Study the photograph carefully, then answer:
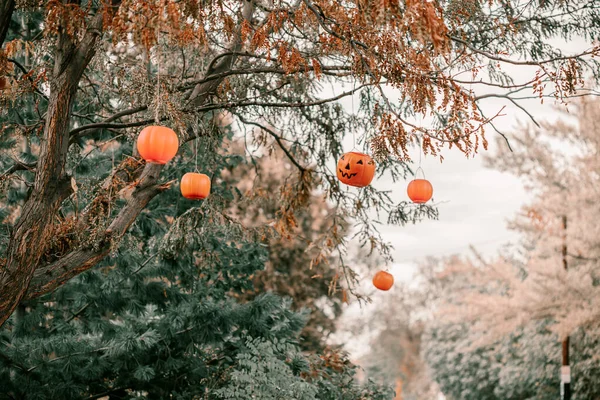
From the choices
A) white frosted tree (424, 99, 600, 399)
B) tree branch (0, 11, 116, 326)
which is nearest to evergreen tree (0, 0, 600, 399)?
tree branch (0, 11, 116, 326)

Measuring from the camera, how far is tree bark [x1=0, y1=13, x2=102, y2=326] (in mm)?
4039

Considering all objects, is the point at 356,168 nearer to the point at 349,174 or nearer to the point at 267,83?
the point at 349,174

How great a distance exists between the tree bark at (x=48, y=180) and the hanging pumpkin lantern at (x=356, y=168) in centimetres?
198

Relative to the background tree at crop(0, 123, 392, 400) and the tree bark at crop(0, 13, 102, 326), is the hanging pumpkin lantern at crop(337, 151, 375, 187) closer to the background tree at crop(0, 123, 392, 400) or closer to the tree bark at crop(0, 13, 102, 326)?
the background tree at crop(0, 123, 392, 400)

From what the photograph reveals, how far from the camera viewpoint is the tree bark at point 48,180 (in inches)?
159

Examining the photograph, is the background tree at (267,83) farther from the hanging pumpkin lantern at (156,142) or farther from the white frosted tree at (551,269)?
the white frosted tree at (551,269)

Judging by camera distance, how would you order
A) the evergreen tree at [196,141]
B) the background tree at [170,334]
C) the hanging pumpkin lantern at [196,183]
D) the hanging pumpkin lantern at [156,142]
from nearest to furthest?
the hanging pumpkin lantern at [156,142] < the evergreen tree at [196,141] < the hanging pumpkin lantern at [196,183] < the background tree at [170,334]

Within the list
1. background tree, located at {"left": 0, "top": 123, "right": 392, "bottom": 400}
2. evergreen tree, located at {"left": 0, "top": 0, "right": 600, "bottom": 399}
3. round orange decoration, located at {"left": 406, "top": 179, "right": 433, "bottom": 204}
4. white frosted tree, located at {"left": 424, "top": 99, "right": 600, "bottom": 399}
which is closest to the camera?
evergreen tree, located at {"left": 0, "top": 0, "right": 600, "bottom": 399}

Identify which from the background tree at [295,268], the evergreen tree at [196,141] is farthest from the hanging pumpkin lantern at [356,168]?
the background tree at [295,268]

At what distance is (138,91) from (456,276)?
701 inches

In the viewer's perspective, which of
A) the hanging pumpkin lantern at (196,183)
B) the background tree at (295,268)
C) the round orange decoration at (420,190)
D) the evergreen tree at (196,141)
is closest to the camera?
the evergreen tree at (196,141)

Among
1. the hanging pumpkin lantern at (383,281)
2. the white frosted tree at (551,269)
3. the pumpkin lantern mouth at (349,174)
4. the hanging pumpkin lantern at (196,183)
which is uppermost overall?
the white frosted tree at (551,269)

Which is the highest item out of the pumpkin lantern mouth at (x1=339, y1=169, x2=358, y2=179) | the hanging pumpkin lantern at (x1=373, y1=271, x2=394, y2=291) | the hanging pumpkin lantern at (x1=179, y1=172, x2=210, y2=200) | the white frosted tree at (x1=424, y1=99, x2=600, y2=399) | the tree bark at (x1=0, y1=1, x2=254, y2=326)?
the white frosted tree at (x1=424, y1=99, x2=600, y2=399)

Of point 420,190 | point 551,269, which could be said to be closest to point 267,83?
point 420,190
